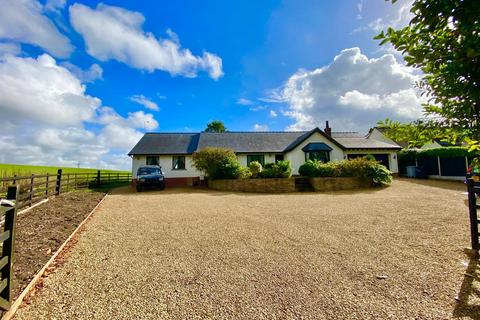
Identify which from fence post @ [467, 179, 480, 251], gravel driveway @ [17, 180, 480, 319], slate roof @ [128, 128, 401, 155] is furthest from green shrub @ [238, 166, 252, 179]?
fence post @ [467, 179, 480, 251]

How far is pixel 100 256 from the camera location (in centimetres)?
443

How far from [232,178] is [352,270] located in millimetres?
12759

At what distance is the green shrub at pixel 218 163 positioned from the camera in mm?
16297

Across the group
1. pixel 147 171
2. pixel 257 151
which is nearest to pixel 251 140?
pixel 257 151

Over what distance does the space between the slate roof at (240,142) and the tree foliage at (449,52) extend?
18.6 meters

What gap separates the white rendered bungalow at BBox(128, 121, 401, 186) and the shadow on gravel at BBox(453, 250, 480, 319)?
16930 mm

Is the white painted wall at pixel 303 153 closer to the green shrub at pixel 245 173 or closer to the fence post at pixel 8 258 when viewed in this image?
the green shrub at pixel 245 173

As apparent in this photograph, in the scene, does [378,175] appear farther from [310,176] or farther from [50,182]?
[50,182]

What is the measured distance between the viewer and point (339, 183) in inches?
566

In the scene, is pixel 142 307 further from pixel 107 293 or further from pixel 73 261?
pixel 73 261

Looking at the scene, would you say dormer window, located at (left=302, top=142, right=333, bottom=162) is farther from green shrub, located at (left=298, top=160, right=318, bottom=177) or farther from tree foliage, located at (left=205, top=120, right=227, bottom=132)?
tree foliage, located at (left=205, top=120, right=227, bottom=132)

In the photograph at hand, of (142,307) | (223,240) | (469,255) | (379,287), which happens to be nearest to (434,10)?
(379,287)

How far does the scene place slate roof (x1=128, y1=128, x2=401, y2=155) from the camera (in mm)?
20750

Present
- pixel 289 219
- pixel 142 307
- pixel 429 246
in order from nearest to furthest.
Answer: pixel 142 307 < pixel 429 246 < pixel 289 219
